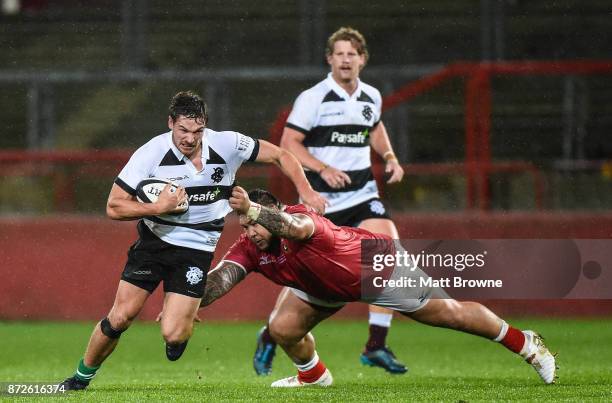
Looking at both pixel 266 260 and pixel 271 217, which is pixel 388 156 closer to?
pixel 266 260

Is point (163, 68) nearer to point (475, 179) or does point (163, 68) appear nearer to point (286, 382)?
point (475, 179)

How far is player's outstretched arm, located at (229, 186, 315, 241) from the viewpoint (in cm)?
678

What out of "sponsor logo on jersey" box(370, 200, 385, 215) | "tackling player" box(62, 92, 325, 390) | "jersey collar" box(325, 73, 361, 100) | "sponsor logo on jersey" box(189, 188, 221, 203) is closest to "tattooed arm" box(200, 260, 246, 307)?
"tackling player" box(62, 92, 325, 390)

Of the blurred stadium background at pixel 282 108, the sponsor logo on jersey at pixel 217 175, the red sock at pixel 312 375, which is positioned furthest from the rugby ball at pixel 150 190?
the blurred stadium background at pixel 282 108

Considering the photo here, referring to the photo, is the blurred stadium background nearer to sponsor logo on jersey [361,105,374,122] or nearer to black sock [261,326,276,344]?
sponsor logo on jersey [361,105,374,122]

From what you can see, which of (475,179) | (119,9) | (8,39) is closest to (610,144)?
(475,179)

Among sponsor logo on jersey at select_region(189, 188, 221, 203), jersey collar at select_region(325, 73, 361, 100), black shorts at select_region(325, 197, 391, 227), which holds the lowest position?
black shorts at select_region(325, 197, 391, 227)

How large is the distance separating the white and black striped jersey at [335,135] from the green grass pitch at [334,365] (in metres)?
1.31

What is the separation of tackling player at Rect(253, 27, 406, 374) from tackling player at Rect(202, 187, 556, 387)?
113cm

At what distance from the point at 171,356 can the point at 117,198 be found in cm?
105

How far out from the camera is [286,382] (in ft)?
26.0

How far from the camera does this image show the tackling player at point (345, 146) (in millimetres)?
8945

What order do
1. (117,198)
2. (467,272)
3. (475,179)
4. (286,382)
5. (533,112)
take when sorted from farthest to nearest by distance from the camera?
(533,112), (475,179), (467,272), (286,382), (117,198)

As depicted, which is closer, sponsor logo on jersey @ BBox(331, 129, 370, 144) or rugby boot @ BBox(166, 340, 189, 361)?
rugby boot @ BBox(166, 340, 189, 361)
